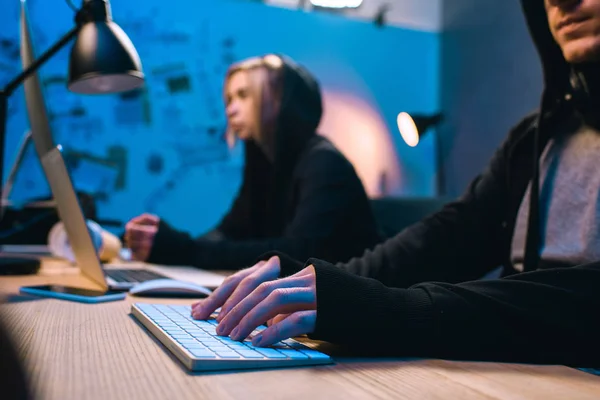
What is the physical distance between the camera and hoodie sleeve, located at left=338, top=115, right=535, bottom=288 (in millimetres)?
1046

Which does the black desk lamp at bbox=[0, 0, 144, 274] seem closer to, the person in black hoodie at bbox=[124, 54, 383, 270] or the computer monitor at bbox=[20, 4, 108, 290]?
the computer monitor at bbox=[20, 4, 108, 290]

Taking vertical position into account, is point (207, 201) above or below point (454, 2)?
below

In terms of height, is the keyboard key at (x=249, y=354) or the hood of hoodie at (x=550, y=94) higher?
the hood of hoodie at (x=550, y=94)

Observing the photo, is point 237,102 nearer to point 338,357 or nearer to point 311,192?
point 311,192

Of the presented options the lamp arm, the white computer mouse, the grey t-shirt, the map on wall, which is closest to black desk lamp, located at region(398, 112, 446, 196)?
the map on wall

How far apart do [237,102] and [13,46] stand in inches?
60.2

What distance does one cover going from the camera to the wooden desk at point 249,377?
372mm

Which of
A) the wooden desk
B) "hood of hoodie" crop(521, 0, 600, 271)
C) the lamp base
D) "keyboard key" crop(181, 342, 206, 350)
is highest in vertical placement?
"hood of hoodie" crop(521, 0, 600, 271)

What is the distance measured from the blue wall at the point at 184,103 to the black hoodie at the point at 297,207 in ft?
3.61

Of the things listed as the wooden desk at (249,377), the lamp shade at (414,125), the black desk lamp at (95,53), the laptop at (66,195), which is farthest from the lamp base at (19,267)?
the lamp shade at (414,125)

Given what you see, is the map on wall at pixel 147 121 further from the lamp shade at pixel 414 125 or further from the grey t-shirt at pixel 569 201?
the grey t-shirt at pixel 569 201

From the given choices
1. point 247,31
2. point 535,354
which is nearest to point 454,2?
point 247,31

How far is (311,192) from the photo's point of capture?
1.51m

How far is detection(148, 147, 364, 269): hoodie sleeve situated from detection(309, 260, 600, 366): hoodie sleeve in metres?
0.86
